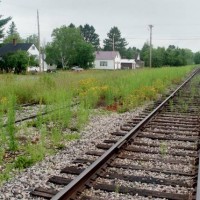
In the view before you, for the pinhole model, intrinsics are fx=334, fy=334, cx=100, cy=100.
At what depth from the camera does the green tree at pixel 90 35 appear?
118000mm

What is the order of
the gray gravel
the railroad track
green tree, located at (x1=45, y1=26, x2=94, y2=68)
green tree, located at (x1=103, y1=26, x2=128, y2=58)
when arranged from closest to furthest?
the railroad track → the gray gravel → green tree, located at (x1=45, y1=26, x2=94, y2=68) → green tree, located at (x1=103, y1=26, x2=128, y2=58)

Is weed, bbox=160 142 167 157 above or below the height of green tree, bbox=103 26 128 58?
below

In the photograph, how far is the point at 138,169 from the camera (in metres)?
4.93

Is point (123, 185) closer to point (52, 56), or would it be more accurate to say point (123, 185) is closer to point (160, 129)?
point (160, 129)

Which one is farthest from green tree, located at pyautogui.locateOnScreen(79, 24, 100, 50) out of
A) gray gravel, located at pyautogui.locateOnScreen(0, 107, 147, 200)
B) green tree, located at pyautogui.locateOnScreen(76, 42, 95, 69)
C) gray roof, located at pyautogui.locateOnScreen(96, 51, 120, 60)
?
gray gravel, located at pyautogui.locateOnScreen(0, 107, 147, 200)

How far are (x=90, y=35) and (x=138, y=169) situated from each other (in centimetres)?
11631

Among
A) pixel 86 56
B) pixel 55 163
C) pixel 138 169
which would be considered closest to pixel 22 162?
pixel 55 163

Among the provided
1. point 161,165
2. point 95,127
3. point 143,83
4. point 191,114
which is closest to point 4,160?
point 161,165

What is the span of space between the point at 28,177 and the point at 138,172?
157cm

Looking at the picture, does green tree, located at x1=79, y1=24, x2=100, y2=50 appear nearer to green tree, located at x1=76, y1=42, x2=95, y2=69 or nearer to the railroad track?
green tree, located at x1=76, y1=42, x2=95, y2=69

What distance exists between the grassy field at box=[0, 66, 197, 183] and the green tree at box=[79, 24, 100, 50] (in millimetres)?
101893

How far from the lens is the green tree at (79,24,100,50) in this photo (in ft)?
387

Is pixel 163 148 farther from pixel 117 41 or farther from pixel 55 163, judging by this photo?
pixel 117 41

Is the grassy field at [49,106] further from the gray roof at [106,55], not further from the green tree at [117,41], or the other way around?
the green tree at [117,41]
